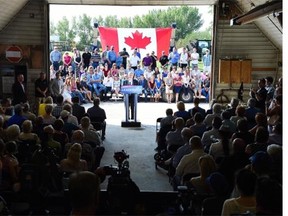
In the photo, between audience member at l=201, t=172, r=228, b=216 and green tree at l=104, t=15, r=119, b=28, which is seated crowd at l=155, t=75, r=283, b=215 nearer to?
audience member at l=201, t=172, r=228, b=216

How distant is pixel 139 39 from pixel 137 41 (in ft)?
0.41

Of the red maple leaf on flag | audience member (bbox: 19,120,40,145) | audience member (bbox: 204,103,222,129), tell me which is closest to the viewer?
audience member (bbox: 19,120,40,145)

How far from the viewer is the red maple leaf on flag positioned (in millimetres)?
19953

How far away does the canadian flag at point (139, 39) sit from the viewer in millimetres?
19812

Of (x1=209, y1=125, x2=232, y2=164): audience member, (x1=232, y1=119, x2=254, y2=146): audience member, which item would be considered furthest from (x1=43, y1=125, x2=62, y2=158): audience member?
(x1=232, y1=119, x2=254, y2=146): audience member

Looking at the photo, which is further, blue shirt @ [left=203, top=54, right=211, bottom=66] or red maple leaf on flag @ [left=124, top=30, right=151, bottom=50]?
red maple leaf on flag @ [left=124, top=30, right=151, bottom=50]

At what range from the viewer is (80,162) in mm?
5293

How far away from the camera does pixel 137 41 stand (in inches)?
788

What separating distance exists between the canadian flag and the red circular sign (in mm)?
6529

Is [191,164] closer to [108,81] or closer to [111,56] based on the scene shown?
[108,81]

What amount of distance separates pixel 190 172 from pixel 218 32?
9.12 metres

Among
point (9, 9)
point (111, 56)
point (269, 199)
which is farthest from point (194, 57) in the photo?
point (269, 199)

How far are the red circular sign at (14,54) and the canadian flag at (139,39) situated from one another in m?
6.53

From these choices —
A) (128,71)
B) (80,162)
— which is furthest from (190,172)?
(128,71)
